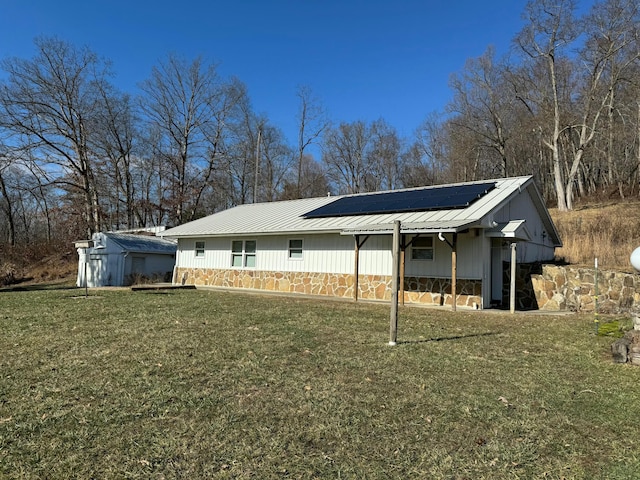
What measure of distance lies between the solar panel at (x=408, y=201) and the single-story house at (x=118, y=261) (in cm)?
983

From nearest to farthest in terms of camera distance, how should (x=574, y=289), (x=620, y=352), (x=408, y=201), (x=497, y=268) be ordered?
(x=620, y=352) → (x=574, y=289) → (x=497, y=268) → (x=408, y=201)

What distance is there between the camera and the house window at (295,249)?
15.8 m

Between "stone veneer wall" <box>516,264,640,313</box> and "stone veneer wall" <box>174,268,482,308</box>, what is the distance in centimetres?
186

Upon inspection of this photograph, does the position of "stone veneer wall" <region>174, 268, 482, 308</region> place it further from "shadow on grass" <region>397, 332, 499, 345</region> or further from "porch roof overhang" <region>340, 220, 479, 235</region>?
"shadow on grass" <region>397, 332, 499, 345</region>

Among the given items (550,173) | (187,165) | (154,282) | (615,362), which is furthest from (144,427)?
(550,173)

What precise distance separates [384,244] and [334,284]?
2490 mm

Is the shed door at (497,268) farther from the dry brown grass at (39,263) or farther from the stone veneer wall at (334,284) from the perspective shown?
the dry brown grass at (39,263)

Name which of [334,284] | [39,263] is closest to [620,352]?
[334,284]

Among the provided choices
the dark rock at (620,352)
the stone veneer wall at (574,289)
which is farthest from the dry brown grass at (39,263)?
the dark rock at (620,352)

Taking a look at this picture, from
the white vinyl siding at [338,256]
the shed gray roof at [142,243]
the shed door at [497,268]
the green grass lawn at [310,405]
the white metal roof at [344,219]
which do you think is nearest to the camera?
the green grass lawn at [310,405]

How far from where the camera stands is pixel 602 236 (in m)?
17.5

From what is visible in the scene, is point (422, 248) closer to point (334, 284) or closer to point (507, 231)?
point (507, 231)

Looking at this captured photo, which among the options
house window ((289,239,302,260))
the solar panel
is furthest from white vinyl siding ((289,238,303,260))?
the solar panel

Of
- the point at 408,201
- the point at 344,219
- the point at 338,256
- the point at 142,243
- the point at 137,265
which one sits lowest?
the point at 137,265
